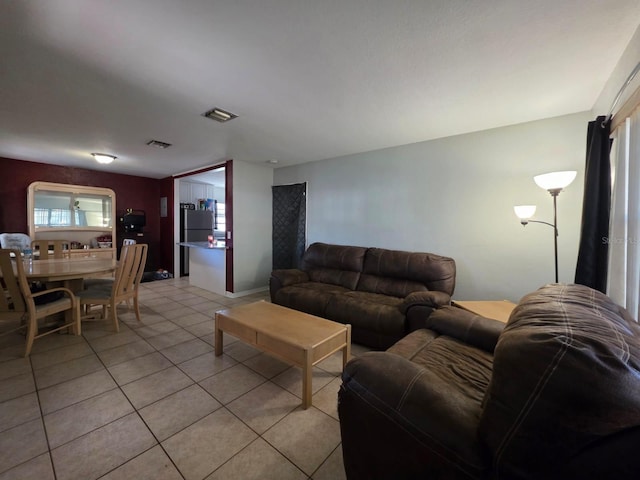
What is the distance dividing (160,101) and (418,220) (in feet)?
9.83

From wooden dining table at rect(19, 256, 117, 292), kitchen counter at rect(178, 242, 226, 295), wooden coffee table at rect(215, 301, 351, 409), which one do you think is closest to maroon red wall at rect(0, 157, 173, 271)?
kitchen counter at rect(178, 242, 226, 295)

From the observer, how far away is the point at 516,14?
1306 mm

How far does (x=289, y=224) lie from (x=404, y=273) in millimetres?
2361

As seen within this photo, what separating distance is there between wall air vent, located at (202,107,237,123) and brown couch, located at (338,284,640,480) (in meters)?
2.42

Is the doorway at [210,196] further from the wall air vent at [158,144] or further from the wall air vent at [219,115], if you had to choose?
the wall air vent at [219,115]

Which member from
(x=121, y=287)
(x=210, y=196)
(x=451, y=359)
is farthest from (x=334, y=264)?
(x=210, y=196)

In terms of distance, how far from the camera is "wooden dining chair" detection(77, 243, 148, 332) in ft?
9.41

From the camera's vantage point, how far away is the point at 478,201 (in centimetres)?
292

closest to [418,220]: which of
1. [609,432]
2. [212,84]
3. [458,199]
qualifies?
[458,199]

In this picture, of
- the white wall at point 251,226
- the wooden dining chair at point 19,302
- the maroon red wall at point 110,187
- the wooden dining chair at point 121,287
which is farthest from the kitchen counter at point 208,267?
the wooden dining chair at point 19,302

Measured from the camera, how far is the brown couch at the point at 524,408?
616mm

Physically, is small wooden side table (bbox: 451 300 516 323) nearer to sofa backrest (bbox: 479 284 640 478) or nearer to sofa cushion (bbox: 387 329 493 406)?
sofa cushion (bbox: 387 329 493 406)

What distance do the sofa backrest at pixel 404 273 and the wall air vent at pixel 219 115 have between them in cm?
228

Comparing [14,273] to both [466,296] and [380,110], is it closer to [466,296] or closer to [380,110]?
[380,110]
